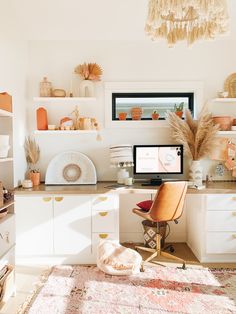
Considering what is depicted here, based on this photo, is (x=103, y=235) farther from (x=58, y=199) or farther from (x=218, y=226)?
(x=218, y=226)

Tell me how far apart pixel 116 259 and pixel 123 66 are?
2.25 metres

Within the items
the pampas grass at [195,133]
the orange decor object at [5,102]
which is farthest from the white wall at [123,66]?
the orange decor object at [5,102]

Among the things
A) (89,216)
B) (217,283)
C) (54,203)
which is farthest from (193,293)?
(54,203)

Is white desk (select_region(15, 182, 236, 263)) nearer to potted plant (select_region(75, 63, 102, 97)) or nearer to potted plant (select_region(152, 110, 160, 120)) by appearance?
potted plant (select_region(152, 110, 160, 120))

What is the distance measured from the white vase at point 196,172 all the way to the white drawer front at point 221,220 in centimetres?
38

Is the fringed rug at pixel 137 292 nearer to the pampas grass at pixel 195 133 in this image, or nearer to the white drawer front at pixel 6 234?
the white drawer front at pixel 6 234

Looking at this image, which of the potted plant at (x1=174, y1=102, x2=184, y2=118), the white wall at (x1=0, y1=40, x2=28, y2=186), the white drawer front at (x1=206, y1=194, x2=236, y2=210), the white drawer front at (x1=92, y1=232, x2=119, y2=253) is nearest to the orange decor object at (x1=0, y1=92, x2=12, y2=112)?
the white wall at (x1=0, y1=40, x2=28, y2=186)

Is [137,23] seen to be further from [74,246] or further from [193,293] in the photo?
[193,293]

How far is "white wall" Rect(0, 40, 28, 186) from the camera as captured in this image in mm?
2969

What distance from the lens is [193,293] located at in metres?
2.54

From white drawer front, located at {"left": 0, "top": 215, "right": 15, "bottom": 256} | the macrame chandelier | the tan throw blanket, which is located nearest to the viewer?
the macrame chandelier

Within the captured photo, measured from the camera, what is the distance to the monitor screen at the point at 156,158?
141 inches

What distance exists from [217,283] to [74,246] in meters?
1.44

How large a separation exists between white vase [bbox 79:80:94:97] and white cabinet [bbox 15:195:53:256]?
130cm
